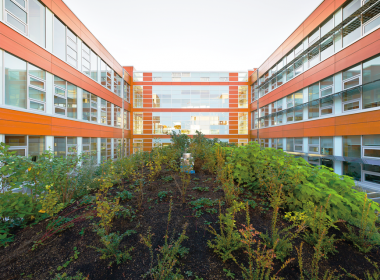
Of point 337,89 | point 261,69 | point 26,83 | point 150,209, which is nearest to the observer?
point 150,209

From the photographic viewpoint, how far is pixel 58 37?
32.0 ft

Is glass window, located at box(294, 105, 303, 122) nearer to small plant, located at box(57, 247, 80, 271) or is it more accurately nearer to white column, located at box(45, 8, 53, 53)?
small plant, located at box(57, 247, 80, 271)

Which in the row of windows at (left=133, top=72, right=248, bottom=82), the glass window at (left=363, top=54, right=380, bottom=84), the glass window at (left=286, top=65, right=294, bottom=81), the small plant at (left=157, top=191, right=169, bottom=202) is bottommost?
the small plant at (left=157, top=191, right=169, bottom=202)

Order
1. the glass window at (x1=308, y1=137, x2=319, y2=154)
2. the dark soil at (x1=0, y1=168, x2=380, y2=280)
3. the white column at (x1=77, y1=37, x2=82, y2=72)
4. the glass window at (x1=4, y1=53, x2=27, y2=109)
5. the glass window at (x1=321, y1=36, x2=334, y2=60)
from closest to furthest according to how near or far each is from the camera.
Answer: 1. the dark soil at (x1=0, y1=168, x2=380, y2=280)
2. the glass window at (x1=4, y1=53, x2=27, y2=109)
3. the glass window at (x1=321, y1=36, x2=334, y2=60)
4. the glass window at (x1=308, y1=137, x2=319, y2=154)
5. the white column at (x1=77, y1=37, x2=82, y2=72)

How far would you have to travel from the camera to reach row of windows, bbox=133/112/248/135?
2373cm

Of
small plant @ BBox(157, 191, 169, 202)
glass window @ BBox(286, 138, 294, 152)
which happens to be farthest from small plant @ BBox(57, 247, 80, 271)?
glass window @ BBox(286, 138, 294, 152)

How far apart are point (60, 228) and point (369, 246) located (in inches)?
194

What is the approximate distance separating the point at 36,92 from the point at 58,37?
14.7 feet

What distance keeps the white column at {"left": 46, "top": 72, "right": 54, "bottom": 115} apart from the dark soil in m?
8.55

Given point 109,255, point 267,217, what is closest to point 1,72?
point 109,255

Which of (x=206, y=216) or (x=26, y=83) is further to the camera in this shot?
(x=26, y=83)

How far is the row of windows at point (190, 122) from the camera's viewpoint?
23734 millimetres

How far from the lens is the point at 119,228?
2.69 metres

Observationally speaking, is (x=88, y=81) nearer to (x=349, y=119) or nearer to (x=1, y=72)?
(x=1, y=72)
